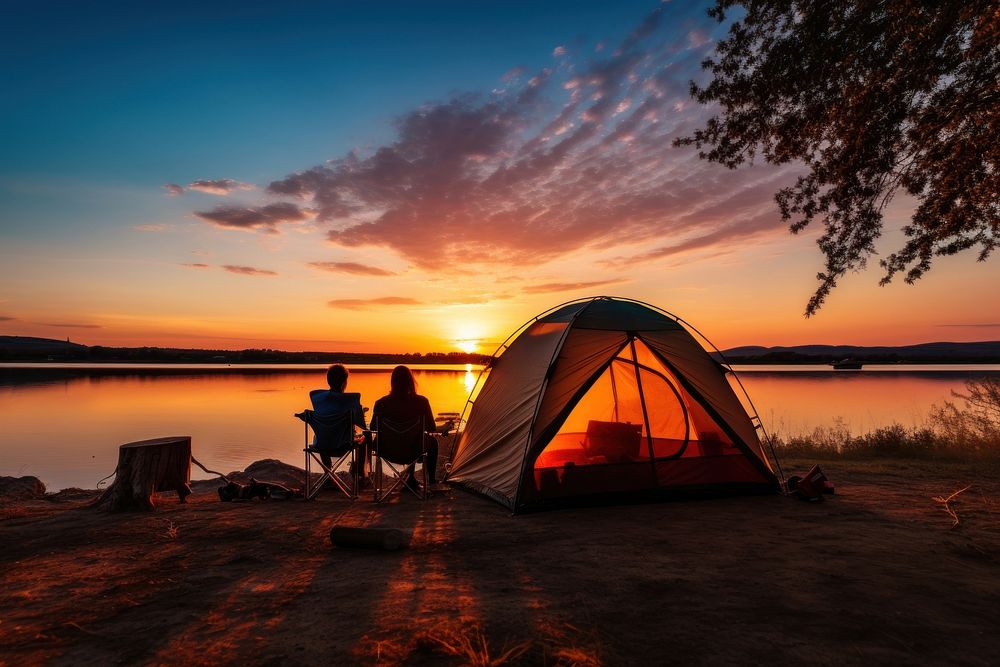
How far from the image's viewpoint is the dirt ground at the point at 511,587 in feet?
10.1

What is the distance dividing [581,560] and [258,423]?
19.6 m

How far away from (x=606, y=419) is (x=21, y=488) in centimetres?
945

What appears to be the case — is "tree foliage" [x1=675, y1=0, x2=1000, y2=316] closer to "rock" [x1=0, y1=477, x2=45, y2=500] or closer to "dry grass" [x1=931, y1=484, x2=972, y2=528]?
"dry grass" [x1=931, y1=484, x2=972, y2=528]

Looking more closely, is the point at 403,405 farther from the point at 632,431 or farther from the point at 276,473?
the point at 276,473

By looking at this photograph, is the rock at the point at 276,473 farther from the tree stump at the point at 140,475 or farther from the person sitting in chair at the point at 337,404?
the tree stump at the point at 140,475

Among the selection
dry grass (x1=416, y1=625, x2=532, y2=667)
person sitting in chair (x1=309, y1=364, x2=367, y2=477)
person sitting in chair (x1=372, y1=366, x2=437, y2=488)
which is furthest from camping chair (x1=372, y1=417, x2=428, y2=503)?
dry grass (x1=416, y1=625, x2=532, y2=667)

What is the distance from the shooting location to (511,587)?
13.2 ft

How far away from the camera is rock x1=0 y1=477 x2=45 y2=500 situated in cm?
845

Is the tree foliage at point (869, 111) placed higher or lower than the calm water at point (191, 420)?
higher

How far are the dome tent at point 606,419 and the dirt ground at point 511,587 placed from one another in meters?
0.49

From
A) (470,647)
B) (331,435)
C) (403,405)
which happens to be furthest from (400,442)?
(470,647)

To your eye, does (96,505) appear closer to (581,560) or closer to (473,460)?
(473,460)

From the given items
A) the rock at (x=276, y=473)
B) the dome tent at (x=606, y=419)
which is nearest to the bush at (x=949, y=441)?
the dome tent at (x=606, y=419)

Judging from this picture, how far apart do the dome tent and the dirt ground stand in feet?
1.61
